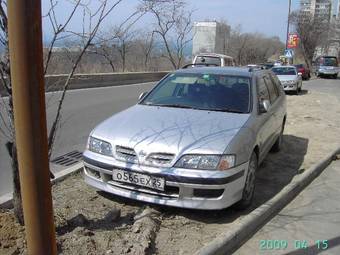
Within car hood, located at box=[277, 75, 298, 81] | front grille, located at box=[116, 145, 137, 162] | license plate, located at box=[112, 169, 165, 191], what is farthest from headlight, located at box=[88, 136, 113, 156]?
car hood, located at box=[277, 75, 298, 81]

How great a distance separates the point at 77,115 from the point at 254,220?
7.87m

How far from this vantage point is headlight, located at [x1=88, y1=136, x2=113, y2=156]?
16.1 ft

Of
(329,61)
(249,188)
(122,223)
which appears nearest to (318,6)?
(329,61)

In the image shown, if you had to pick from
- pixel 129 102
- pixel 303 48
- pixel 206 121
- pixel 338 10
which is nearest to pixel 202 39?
pixel 303 48

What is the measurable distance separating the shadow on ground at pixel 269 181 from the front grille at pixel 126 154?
0.57 m

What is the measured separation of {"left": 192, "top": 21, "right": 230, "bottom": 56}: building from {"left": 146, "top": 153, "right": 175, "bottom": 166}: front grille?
130 ft

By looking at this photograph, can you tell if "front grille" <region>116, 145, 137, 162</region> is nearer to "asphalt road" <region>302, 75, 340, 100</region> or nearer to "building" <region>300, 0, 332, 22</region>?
"asphalt road" <region>302, 75, 340, 100</region>

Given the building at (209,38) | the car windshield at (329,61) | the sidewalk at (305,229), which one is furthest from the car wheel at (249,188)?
the car windshield at (329,61)

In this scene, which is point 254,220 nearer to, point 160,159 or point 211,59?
point 160,159

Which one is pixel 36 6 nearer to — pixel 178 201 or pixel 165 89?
pixel 178 201

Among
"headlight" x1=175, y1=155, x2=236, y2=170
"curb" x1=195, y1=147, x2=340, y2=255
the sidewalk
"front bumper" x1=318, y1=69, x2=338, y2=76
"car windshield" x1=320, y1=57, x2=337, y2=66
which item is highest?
"headlight" x1=175, y1=155, x2=236, y2=170

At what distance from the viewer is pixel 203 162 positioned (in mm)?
4582

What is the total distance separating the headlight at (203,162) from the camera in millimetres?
4559

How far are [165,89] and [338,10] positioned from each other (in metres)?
88.2
